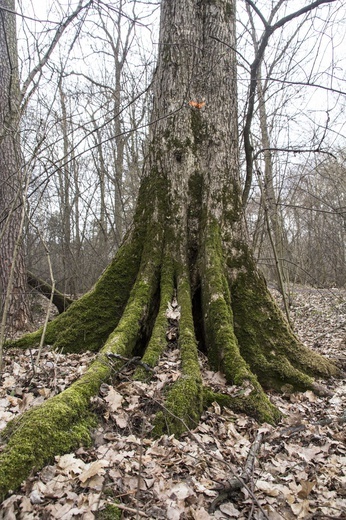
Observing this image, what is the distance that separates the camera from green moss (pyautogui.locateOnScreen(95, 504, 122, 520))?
185 cm

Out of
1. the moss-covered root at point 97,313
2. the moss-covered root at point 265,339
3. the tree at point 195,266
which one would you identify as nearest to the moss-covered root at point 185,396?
the tree at point 195,266

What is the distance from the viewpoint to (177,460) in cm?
239

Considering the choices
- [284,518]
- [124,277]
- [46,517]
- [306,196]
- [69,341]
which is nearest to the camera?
[46,517]

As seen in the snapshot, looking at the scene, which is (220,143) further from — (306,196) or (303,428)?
(306,196)

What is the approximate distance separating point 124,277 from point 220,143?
224 centimetres

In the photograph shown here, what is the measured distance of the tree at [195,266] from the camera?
11.8ft

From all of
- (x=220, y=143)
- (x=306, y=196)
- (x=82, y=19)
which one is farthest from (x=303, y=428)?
(x=306, y=196)

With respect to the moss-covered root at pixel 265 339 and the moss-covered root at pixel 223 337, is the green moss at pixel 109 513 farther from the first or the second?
the moss-covered root at pixel 265 339

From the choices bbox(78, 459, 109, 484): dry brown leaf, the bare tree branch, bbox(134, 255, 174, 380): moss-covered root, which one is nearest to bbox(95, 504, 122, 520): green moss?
bbox(78, 459, 109, 484): dry brown leaf

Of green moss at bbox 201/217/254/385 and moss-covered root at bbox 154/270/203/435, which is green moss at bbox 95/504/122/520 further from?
green moss at bbox 201/217/254/385

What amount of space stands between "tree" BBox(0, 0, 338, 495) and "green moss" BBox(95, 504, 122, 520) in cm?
112

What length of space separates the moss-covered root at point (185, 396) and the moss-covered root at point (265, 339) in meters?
0.78

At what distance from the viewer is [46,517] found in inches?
69.8

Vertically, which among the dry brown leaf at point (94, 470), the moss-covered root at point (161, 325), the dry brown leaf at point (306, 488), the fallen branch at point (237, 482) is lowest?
the dry brown leaf at point (306, 488)
